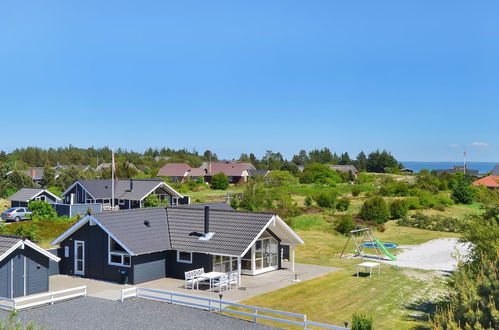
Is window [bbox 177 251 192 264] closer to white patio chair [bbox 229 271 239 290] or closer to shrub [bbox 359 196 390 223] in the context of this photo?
white patio chair [bbox 229 271 239 290]

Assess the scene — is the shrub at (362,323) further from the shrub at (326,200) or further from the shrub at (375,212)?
the shrub at (326,200)

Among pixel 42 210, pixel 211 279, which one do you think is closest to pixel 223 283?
pixel 211 279

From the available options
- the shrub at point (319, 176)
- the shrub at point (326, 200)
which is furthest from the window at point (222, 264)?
the shrub at point (319, 176)

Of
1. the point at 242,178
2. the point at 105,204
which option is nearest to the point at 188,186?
the point at 242,178

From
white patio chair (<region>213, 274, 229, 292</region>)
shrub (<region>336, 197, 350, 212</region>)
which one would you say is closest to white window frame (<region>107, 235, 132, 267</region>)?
white patio chair (<region>213, 274, 229, 292</region>)

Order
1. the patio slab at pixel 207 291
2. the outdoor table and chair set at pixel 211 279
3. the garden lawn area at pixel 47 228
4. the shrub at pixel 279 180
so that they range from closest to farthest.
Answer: the patio slab at pixel 207 291
the outdoor table and chair set at pixel 211 279
the garden lawn area at pixel 47 228
the shrub at pixel 279 180

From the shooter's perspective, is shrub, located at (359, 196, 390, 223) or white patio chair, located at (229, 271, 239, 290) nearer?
white patio chair, located at (229, 271, 239, 290)

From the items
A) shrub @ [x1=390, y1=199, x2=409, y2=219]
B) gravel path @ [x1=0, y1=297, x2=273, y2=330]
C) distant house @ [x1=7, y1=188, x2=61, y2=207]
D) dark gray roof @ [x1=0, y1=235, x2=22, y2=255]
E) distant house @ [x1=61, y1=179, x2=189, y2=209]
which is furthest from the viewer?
shrub @ [x1=390, y1=199, x2=409, y2=219]

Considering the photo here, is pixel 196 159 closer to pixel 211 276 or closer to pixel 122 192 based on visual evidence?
pixel 122 192
